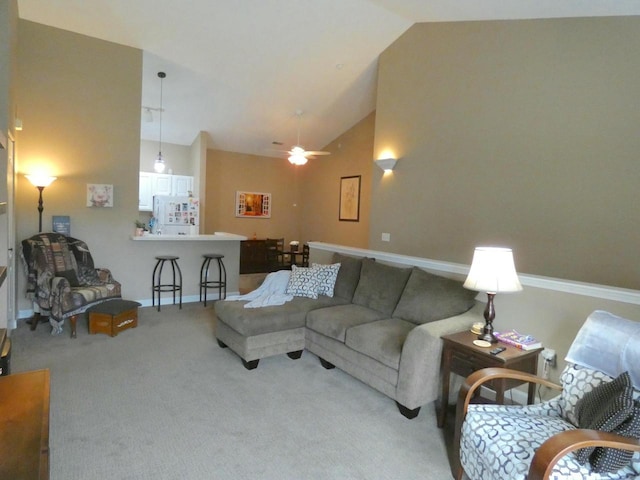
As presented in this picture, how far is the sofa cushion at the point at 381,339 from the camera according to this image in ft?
8.73

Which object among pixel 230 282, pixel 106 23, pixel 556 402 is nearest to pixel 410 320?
pixel 556 402

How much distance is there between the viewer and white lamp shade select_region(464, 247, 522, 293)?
7.66ft

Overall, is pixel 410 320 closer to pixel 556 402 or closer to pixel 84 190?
pixel 556 402

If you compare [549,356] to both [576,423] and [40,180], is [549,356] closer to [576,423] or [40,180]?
[576,423]

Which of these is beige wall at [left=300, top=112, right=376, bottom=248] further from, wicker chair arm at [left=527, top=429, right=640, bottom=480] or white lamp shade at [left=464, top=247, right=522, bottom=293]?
wicker chair arm at [left=527, top=429, right=640, bottom=480]

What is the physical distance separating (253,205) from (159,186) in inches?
91.0

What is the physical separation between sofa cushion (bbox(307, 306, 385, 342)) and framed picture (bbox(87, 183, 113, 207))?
10.6ft

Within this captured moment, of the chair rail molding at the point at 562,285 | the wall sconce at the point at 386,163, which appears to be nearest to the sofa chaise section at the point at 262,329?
the chair rail molding at the point at 562,285

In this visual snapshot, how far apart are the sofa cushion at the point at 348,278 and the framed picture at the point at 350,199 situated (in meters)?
4.04

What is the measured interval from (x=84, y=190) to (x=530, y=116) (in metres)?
5.28

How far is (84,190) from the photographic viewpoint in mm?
4738

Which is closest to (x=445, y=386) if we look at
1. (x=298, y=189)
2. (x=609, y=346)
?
(x=609, y=346)

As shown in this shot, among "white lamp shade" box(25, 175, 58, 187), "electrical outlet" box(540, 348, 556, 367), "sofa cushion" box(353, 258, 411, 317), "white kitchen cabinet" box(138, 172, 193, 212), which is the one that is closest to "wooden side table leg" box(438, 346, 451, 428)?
"electrical outlet" box(540, 348, 556, 367)

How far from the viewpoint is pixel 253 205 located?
368 inches
